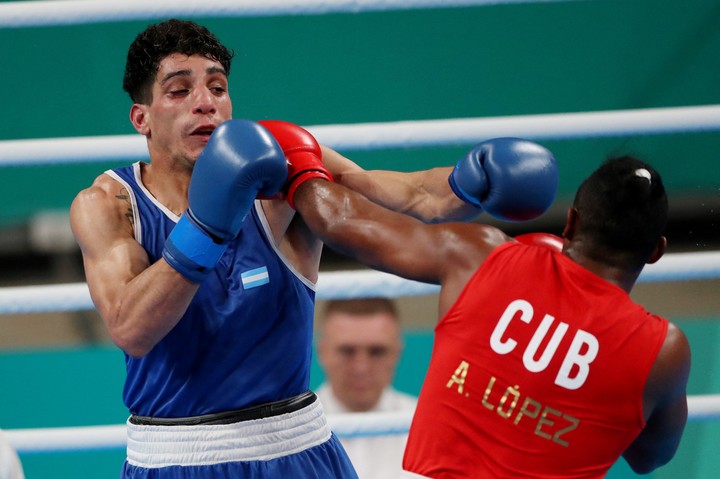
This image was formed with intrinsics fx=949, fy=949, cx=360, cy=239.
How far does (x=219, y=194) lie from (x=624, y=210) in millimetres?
743

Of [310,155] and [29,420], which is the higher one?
[310,155]

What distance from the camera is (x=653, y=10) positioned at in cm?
394

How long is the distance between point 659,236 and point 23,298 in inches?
66.9

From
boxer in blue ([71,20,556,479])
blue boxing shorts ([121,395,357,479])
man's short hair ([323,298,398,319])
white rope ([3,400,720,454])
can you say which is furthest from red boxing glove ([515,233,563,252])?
man's short hair ([323,298,398,319])

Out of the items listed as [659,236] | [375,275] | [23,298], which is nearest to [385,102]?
[375,275]

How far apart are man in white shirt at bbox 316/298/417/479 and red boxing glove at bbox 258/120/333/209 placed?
59.0 inches

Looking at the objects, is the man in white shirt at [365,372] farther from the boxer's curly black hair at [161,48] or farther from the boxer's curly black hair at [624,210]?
the boxer's curly black hair at [624,210]

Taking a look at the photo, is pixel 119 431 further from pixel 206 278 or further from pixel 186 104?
pixel 186 104

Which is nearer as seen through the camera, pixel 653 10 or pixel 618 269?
pixel 618 269

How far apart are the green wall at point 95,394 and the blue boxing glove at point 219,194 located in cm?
225

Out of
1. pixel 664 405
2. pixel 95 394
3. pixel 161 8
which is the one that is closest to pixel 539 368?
pixel 664 405

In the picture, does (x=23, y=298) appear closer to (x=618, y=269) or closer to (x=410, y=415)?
(x=410, y=415)

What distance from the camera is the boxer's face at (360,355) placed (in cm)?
340

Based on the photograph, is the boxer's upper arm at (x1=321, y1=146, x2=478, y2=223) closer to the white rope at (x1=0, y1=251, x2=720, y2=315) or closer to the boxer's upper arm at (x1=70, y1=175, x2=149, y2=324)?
the white rope at (x1=0, y1=251, x2=720, y2=315)
